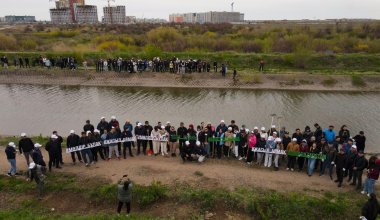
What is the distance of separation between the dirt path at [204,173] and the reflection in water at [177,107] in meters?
6.50

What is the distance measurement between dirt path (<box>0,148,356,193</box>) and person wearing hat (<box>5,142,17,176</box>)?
1.80 ft

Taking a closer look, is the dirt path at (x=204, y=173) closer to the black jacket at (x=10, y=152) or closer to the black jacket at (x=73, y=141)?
the black jacket at (x=73, y=141)

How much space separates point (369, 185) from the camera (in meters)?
11.5

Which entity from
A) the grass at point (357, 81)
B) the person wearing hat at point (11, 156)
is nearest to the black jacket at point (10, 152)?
the person wearing hat at point (11, 156)

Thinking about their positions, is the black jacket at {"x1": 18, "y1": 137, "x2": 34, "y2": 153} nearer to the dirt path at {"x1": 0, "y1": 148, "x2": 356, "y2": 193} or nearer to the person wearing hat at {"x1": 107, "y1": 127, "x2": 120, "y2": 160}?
the dirt path at {"x1": 0, "y1": 148, "x2": 356, "y2": 193}

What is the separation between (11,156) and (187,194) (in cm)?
664

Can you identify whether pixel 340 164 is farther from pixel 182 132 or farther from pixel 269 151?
pixel 182 132

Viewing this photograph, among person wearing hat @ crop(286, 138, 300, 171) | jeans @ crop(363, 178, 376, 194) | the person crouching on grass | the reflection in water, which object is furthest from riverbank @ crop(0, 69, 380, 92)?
the person crouching on grass

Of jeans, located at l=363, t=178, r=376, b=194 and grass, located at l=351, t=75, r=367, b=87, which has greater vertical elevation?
grass, located at l=351, t=75, r=367, b=87

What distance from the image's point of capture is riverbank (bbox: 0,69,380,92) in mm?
31578

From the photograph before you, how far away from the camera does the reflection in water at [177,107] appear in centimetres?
2122

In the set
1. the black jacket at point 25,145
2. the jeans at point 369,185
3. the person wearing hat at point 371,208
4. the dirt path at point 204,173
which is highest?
the black jacket at point 25,145

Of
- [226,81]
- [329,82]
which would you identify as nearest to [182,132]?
[226,81]

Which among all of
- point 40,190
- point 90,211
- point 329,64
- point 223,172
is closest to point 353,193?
point 223,172
